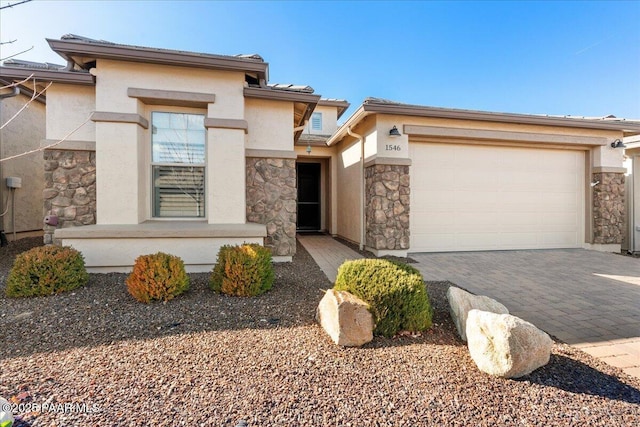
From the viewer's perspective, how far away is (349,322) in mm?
2688

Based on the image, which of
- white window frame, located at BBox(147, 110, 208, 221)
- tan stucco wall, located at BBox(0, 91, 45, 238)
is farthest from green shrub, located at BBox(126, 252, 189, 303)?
tan stucco wall, located at BBox(0, 91, 45, 238)

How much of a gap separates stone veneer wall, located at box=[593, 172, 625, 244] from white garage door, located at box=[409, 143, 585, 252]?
325mm

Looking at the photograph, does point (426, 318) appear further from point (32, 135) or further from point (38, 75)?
point (32, 135)

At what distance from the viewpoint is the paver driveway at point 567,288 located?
3045mm

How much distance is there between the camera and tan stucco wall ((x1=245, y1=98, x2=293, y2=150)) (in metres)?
5.85

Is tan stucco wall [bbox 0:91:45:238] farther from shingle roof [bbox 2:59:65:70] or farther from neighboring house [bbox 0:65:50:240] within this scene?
A: shingle roof [bbox 2:59:65:70]

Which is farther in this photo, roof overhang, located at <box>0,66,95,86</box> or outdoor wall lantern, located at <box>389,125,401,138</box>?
outdoor wall lantern, located at <box>389,125,401,138</box>

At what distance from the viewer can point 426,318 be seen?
9.69 feet

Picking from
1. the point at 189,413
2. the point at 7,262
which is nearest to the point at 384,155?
the point at 189,413

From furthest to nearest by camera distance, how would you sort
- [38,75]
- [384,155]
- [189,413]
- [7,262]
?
[384,155], [7,262], [38,75], [189,413]

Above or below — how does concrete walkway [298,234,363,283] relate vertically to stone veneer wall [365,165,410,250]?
below

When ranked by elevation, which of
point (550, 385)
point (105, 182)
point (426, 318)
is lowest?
point (550, 385)

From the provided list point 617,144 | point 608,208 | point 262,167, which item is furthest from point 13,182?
point 617,144

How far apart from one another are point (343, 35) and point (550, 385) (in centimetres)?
1035
